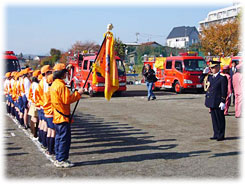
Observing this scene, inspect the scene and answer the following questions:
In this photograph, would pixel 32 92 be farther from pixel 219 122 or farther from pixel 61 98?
Answer: pixel 219 122

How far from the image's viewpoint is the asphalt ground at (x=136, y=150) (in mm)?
6027

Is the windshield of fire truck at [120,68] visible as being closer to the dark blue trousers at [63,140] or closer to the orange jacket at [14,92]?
the orange jacket at [14,92]

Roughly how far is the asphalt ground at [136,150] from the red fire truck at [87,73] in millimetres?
6927

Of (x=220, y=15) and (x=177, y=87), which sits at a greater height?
(x=220, y=15)

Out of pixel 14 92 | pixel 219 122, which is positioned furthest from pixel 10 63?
pixel 219 122

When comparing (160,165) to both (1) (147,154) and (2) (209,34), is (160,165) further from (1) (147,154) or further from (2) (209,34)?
(2) (209,34)

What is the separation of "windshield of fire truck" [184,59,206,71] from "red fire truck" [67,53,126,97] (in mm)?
3994

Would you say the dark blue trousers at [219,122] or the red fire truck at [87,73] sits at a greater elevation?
the red fire truck at [87,73]

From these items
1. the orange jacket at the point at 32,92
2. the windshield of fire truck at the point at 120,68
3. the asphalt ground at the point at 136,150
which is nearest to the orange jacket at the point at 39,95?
the orange jacket at the point at 32,92

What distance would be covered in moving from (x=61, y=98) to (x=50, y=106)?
3.11 ft

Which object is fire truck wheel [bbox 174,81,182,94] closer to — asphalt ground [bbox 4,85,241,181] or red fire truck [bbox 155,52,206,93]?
red fire truck [bbox 155,52,206,93]

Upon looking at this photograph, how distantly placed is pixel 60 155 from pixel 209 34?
41855mm

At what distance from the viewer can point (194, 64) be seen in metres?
21.4

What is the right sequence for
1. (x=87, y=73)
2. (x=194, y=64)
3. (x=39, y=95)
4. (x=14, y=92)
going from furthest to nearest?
(x=194, y=64) < (x=87, y=73) < (x=14, y=92) < (x=39, y=95)
